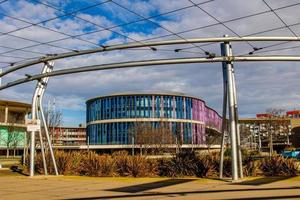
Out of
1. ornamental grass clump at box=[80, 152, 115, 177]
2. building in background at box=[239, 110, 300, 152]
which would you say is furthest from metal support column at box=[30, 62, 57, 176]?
building in background at box=[239, 110, 300, 152]

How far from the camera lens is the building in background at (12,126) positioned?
7862 cm

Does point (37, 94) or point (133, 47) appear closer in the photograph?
point (133, 47)

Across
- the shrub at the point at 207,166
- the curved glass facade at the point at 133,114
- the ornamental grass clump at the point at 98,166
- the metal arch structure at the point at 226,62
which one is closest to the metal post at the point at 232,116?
the metal arch structure at the point at 226,62

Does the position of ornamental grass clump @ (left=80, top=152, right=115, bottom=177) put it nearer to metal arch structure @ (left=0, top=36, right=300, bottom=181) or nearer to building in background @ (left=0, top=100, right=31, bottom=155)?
metal arch structure @ (left=0, top=36, right=300, bottom=181)

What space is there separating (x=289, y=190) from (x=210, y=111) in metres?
110

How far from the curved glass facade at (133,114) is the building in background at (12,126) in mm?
16183

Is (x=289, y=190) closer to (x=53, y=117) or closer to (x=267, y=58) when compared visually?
(x=267, y=58)

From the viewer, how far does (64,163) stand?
22906 mm

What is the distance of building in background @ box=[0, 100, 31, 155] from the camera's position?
78625 mm

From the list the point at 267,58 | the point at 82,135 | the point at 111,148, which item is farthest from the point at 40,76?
the point at 82,135

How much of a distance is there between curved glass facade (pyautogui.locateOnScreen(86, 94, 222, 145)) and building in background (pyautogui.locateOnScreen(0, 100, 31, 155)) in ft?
53.1

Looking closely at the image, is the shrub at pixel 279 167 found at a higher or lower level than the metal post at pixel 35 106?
lower

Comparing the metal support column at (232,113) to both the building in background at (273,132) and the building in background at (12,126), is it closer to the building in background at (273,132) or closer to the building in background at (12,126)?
the building in background at (273,132)

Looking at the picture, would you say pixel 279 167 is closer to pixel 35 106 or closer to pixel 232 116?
pixel 232 116
